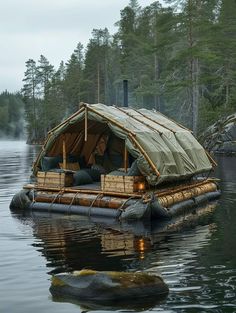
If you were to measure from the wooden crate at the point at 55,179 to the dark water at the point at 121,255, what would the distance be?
6.99 feet

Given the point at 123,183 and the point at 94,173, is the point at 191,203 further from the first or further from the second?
the point at 94,173

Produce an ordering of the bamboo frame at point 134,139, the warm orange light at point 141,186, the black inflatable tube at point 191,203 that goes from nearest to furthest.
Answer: the black inflatable tube at point 191,203 → the bamboo frame at point 134,139 → the warm orange light at point 141,186

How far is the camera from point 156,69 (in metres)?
78.3

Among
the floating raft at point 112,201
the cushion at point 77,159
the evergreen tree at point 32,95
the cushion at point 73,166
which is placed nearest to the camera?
the floating raft at point 112,201

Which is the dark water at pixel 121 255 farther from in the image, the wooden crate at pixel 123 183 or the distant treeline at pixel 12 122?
the distant treeline at pixel 12 122

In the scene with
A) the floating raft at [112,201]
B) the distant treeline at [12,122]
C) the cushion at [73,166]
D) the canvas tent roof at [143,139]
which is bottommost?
the floating raft at [112,201]

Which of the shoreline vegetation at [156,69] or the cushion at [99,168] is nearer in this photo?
the cushion at [99,168]

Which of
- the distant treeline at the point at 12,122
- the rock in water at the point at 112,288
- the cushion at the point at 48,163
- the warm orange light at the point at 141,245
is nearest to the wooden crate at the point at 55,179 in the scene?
the cushion at the point at 48,163

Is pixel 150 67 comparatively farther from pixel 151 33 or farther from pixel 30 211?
pixel 30 211

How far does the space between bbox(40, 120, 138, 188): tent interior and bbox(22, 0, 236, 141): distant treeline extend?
78.5 ft

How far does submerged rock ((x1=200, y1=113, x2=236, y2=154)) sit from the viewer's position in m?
55.8

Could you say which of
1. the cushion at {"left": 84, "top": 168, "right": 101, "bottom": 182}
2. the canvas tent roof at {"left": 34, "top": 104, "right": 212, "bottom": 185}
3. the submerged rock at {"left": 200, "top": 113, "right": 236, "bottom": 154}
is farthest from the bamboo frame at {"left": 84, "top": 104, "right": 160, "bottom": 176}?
the submerged rock at {"left": 200, "top": 113, "right": 236, "bottom": 154}

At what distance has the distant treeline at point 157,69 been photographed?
171ft

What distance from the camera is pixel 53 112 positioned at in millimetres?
116750
